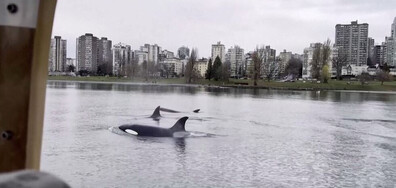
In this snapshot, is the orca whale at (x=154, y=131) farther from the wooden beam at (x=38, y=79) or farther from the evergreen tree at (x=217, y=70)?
the evergreen tree at (x=217, y=70)

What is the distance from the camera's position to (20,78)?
2.19 m

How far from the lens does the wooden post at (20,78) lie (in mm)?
2154

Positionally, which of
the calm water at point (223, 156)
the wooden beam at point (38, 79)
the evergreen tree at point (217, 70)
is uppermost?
the evergreen tree at point (217, 70)

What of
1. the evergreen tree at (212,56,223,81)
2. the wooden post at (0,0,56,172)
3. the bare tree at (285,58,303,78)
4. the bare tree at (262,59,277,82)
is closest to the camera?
the wooden post at (0,0,56,172)

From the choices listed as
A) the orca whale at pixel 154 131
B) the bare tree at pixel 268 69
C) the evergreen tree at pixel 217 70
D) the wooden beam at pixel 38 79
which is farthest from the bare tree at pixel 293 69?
the wooden beam at pixel 38 79

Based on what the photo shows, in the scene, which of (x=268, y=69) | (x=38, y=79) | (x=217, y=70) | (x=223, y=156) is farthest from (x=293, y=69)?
(x=38, y=79)

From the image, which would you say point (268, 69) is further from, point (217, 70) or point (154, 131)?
point (154, 131)

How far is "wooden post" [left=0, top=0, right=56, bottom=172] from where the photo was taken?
7.07 ft

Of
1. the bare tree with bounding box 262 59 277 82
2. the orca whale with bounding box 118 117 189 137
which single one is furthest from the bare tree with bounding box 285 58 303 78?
the orca whale with bounding box 118 117 189 137

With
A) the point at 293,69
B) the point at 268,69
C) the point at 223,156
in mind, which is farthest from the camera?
the point at 293,69

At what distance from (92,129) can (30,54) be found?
22.4m

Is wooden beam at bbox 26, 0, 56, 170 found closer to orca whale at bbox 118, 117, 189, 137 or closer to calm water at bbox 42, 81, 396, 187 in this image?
calm water at bbox 42, 81, 396, 187

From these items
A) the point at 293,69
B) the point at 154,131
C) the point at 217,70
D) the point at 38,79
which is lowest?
the point at 154,131

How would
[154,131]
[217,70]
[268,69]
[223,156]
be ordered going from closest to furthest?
[223,156]
[154,131]
[217,70]
[268,69]
